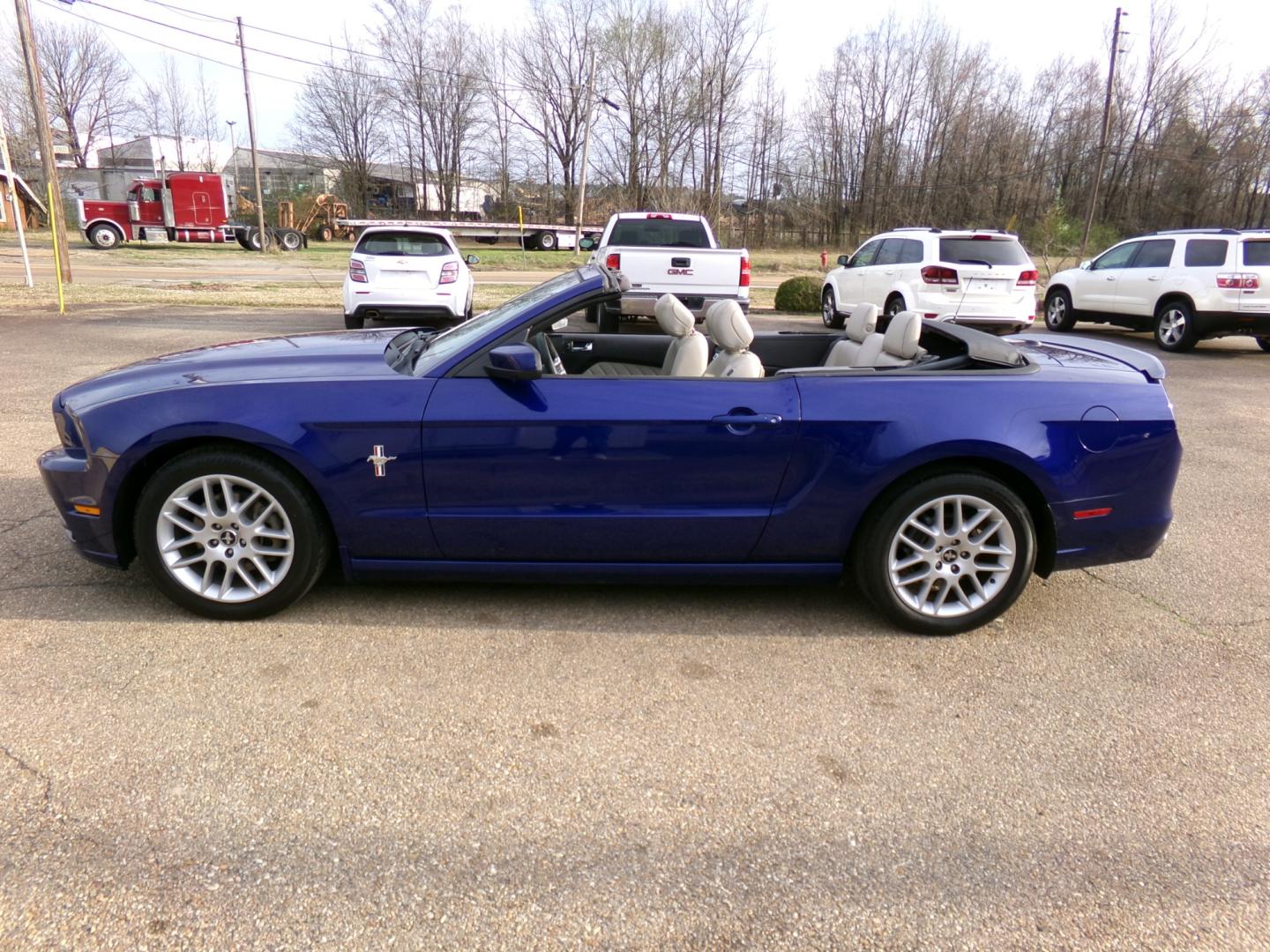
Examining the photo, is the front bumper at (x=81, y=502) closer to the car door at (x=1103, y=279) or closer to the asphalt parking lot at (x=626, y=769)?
the asphalt parking lot at (x=626, y=769)

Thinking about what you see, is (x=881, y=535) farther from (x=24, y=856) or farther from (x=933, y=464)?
(x=24, y=856)

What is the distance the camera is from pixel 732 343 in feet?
12.9

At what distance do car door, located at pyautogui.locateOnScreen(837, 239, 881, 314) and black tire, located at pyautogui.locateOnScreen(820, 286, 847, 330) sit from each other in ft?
1.16

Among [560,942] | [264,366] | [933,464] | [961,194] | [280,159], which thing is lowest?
[560,942]

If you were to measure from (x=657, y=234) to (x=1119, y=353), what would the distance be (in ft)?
32.7

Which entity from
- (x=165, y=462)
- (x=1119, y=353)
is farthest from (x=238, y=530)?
(x=1119, y=353)

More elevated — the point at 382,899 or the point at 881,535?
the point at 881,535

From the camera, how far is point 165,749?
2711mm

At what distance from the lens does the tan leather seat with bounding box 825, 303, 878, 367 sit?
4367mm

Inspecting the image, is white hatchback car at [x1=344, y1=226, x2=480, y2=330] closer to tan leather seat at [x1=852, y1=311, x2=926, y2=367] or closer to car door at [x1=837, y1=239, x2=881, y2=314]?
car door at [x1=837, y1=239, x2=881, y2=314]

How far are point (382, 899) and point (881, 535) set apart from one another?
230cm

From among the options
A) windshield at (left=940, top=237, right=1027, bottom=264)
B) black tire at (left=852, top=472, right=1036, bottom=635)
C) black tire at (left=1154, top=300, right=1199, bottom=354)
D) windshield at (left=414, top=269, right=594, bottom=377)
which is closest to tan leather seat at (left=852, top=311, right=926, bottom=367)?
black tire at (left=852, top=472, right=1036, bottom=635)

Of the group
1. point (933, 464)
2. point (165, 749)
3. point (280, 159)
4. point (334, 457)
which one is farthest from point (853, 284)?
point (280, 159)

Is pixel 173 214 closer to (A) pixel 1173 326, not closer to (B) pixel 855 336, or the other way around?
(A) pixel 1173 326
